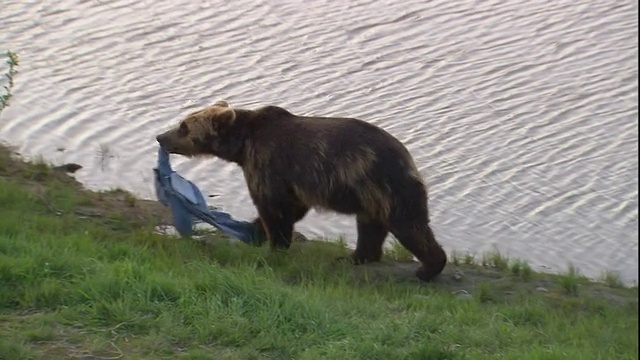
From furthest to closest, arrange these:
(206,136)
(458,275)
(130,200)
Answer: (130,200) → (206,136) → (458,275)

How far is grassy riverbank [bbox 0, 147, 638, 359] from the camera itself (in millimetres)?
6016

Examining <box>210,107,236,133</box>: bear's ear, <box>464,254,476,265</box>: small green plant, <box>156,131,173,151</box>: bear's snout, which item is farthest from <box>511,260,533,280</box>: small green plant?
<box>156,131,173,151</box>: bear's snout

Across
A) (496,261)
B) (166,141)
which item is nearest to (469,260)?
(496,261)

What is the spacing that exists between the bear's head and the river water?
1.43 metres

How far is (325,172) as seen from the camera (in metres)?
8.41

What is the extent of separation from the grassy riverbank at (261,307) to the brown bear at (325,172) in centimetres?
28

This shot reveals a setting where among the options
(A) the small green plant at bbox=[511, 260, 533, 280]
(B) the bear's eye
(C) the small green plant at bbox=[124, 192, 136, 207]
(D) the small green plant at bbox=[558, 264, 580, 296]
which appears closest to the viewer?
(D) the small green plant at bbox=[558, 264, 580, 296]

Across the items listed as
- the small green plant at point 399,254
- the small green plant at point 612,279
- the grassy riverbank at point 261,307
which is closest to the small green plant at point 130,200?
the grassy riverbank at point 261,307

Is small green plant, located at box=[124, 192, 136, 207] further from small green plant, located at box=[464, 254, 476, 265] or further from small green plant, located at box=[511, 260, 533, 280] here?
small green plant, located at box=[511, 260, 533, 280]

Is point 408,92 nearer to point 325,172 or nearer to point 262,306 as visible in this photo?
point 325,172

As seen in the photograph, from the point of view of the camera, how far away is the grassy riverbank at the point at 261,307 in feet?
19.7

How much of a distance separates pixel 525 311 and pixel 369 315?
122 cm

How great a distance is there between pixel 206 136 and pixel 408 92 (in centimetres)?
412

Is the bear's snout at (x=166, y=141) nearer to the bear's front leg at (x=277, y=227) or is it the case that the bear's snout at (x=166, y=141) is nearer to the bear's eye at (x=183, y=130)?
the bear's eye at (x=183, y=130)
